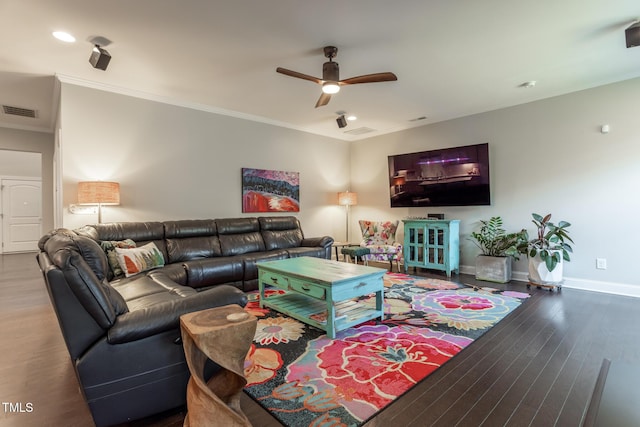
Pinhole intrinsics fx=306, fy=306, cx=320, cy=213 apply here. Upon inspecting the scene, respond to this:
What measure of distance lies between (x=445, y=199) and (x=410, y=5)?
3.48 m

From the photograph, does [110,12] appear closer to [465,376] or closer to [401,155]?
[465,376]

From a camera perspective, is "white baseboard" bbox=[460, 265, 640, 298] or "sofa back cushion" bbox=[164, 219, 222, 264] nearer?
"white baseboard" bbox=[460, 265, 640, 298]

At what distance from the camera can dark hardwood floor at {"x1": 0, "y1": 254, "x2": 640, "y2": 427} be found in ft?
5.25

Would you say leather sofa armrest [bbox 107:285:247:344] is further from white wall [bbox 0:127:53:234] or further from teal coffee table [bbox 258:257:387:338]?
white wall [bbox 0:127:53:234]

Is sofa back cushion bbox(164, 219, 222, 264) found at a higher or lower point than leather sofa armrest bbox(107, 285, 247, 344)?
higher

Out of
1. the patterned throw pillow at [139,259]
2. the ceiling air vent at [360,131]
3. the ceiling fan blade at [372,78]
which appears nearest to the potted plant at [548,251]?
the ceiling fan blade at [372,78]

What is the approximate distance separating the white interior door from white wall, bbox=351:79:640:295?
1042 centimetres

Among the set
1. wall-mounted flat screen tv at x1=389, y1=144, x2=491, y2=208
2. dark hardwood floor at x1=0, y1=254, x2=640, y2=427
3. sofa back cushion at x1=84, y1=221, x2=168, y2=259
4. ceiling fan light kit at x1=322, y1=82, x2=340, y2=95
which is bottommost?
dark hardwood floor at x1=0, y1=254, x2=640, y2=427

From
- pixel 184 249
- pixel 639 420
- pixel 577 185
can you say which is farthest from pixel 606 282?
pixel 184 249

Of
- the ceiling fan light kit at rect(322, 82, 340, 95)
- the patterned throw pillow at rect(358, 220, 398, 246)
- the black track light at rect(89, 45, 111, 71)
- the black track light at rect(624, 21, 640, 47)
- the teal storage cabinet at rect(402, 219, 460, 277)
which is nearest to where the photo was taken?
the black track light at rect(624, 21, 640, 47)

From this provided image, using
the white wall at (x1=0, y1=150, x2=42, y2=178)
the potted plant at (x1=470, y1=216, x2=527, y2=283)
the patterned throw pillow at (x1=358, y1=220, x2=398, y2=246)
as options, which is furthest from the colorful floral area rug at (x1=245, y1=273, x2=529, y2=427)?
the white wall at (x1=0, y1=150, x2=42, y2=178)

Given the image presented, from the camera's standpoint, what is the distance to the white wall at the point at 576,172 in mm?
3730

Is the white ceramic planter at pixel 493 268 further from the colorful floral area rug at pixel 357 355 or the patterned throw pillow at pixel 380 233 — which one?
the patterned throw pillow at pixel 380 233

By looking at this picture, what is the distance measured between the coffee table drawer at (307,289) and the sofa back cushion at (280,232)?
74.9 inches
